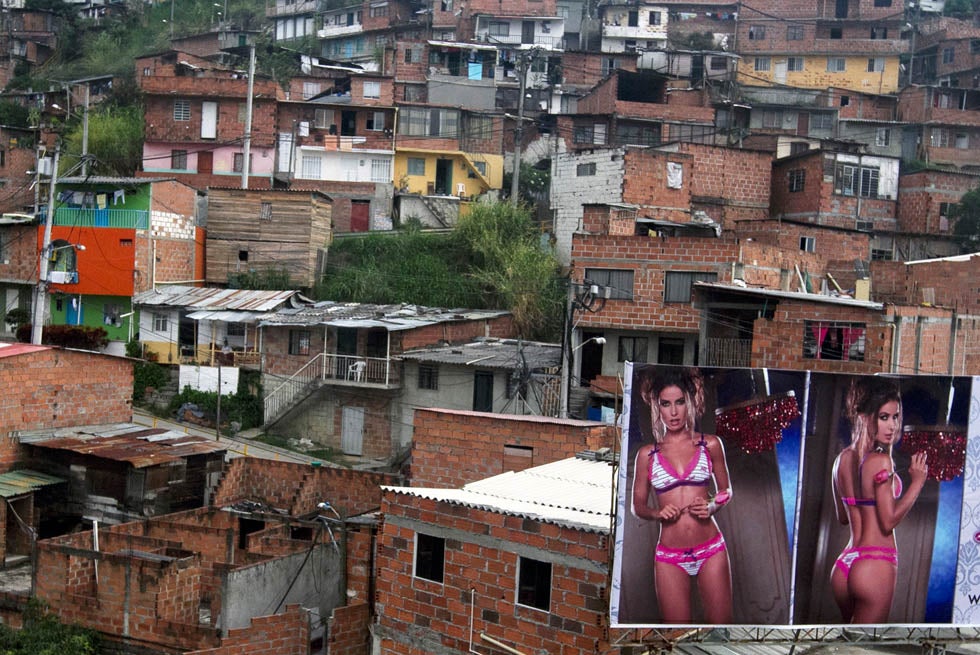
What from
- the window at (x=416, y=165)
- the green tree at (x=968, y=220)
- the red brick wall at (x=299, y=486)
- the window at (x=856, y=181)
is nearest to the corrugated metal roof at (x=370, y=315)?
the red brick wall at (x=299, y=486)

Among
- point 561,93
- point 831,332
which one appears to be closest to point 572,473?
point 831,332

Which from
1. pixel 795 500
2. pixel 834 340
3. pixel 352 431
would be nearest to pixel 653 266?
pixel 834 340

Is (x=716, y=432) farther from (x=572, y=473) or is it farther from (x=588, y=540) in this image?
(x=572, y=473)

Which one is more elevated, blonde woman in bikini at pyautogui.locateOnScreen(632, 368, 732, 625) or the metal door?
blonde woman in bikini at pyautogui.locateOnScreen(632, 368, 732, 625)

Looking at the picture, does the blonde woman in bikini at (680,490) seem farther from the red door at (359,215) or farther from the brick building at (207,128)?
the brick building at (207,128)

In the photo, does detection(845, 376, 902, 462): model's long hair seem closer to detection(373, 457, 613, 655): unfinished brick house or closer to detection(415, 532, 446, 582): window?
detection(373, 457, 613, 655): unfinished brick house

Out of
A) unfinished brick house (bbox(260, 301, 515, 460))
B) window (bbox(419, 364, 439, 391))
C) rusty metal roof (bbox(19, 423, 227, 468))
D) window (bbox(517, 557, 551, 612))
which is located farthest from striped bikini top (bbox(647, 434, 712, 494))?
unfinished brick house (bbox(260, 301, 515, 460))
